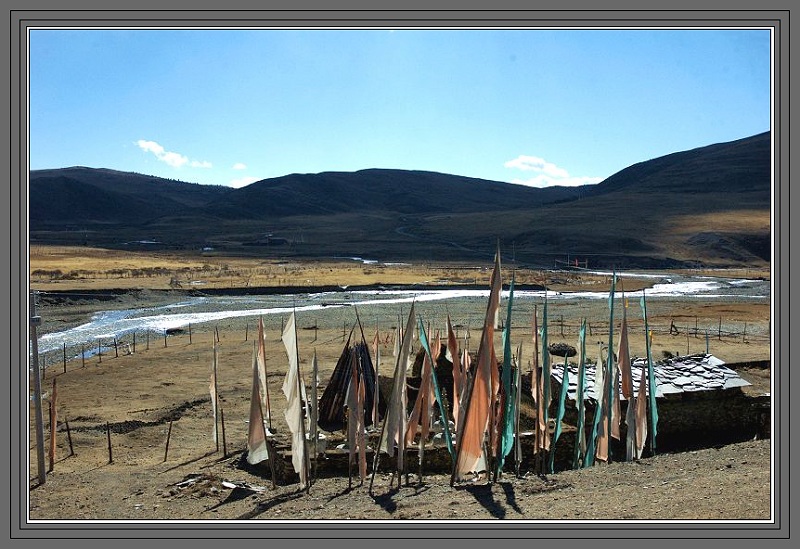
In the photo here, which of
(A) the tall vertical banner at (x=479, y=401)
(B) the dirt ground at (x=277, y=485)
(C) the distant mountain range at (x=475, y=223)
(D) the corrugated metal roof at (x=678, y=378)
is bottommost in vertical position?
(B) the dirt ground at (x=277, y=485)

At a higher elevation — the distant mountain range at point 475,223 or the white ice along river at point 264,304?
the distant mountain range at point 475,223

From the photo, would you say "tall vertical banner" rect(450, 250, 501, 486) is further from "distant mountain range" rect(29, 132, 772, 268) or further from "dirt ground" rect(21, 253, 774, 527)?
"distant mountain range" rect(29, 132, 772, 268)

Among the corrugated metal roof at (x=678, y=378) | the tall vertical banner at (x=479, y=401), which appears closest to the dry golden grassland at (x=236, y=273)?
the corrugated metal roof at (x=678, y=378)

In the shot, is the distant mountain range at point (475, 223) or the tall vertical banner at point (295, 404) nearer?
the tall vertical banner at point (295, 404)

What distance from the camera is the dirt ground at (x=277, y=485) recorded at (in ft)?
23.6

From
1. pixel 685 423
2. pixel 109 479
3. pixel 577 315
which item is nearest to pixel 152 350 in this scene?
pixel 109 479

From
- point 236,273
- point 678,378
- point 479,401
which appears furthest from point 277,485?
point 236,273

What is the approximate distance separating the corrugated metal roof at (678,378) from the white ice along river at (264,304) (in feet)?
49.4

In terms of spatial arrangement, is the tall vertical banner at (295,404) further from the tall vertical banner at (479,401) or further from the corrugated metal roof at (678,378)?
the corrugated metal roof at (678,378)

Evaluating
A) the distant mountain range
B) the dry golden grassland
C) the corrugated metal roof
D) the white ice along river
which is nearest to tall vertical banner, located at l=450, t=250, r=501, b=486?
the corrugated metal roof

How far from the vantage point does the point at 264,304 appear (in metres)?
42.2

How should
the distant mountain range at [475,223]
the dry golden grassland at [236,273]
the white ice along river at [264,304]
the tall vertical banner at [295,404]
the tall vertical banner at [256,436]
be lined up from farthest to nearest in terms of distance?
the distant mountain range at [475,223], the dry golden grassland at [236,273], the white ice along river at [264,304], the tall vertical banner at [256,436], the tall vertical banner at [295,404]
